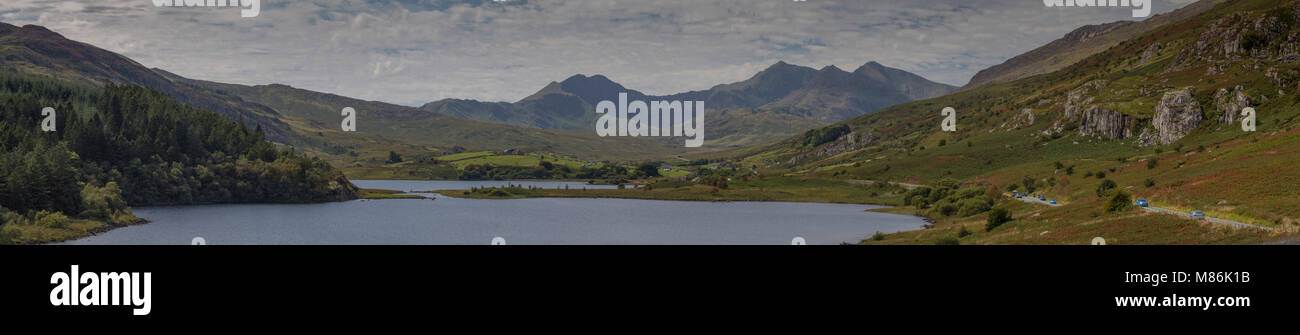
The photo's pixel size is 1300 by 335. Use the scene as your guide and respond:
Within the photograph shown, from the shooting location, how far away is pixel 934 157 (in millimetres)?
194125

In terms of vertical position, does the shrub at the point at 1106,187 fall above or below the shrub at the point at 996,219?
above

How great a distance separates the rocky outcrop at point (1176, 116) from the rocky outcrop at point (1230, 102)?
125 inches

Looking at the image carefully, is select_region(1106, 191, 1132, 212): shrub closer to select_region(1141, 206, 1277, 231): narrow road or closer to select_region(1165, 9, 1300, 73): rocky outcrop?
select_region(1141, 206, 1277, 231): narrow road

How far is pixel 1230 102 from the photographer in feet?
434

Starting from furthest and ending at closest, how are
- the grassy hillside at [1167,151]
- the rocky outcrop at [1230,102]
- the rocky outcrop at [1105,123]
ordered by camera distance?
1. the rocky outcrop at [1105,123]
2. the rocky outcrop at [1230,102]
3. the grassy hillside at [1167,151]

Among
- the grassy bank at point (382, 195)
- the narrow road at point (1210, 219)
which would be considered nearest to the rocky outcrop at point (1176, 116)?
the narrow road at point (1210, 219)

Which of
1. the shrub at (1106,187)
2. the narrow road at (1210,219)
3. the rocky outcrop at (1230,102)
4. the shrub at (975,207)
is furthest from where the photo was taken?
the rocky outcrop at (1230,102)

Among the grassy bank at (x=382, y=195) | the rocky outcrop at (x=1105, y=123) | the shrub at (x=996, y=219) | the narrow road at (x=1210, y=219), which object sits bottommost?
the grassy bank at (x=382, y=195)

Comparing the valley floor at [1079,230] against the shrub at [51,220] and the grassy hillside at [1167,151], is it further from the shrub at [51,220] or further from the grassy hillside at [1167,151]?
the shrub at [51,220]

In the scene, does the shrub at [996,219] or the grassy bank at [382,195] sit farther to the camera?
the grassy bank at [382,195]

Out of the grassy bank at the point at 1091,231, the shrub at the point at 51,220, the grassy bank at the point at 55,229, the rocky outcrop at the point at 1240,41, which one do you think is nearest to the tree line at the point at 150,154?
the grassy bank at the point at 55,229

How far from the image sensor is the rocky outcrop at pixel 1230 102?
12752 cm
